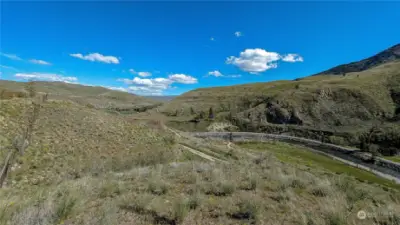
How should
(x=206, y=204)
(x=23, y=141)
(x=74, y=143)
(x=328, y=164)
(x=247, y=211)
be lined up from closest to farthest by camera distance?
(x=247, y=211) < (x=206, y=204) < (x=23, y=141) < (x=74, y=143) < (x=328, y=164)

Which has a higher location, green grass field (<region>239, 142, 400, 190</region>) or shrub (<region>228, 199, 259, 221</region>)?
shrub (<region>228, 199, 259, 221</region>)

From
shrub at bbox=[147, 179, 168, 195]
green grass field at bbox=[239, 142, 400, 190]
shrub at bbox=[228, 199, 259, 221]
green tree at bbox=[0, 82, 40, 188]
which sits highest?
green tree at bbox=[0, 82, 40, 188]

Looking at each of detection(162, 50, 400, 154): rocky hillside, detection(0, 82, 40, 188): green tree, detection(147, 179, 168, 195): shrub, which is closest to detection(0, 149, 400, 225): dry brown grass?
detection(147, 179, 168, 195): shrub

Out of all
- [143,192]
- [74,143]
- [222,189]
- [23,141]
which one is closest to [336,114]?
[222,189]

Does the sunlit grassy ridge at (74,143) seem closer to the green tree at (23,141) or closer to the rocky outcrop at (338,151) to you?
the green tree at (23,141)

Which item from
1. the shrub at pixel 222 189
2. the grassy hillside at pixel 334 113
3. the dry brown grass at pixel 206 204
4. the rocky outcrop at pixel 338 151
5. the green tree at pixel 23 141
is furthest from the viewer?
the grassy hillside at pixel 334 113

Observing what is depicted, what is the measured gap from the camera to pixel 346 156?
48188 mm

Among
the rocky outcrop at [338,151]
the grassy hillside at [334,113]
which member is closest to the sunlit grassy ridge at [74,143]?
the rocky outcrop at [338,151]

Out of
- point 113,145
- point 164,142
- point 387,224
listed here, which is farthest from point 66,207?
point 164,142

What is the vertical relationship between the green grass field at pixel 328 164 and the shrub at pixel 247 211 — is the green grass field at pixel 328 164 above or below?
below

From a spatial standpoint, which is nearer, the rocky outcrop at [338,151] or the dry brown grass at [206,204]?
the dry brown grass at [206,204]

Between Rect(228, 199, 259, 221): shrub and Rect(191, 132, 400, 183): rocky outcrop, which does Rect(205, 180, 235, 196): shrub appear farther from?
Rect(191, 132, 400, 183): rocky outcrop

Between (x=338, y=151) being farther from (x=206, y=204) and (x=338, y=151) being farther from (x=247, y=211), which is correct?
(x=206, y=204)

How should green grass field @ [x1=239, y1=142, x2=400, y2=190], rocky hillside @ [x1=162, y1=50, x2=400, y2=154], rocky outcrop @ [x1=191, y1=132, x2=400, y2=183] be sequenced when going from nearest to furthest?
green grass field @ [x1=239, y1=142, x2=400, y2=190], rocky outcrop @ [x1=191, y1=132, x2=400, y2=183], rocky hillside @ [x1=162, y1=50, x2=400, y2=154]
